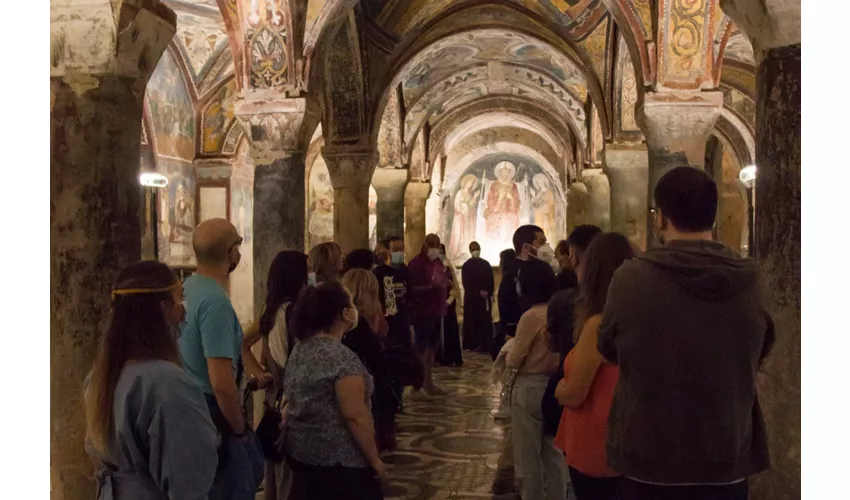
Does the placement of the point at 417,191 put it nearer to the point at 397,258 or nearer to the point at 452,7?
the point at 452,7

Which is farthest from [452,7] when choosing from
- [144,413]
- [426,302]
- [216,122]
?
[144,413]

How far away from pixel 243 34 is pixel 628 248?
6841mm

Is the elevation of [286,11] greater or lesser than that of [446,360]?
greater

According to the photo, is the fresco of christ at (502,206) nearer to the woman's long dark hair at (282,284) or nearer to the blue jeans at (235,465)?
the woman's long dark hair at (282,284)

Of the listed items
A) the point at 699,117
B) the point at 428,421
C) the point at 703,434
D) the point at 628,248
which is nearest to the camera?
the point at 703,434

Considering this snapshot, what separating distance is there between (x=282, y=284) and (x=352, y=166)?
27.3ft

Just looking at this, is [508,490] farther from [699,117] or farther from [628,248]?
[699,117]

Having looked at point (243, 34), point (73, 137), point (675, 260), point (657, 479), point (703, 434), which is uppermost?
point (243, 34)

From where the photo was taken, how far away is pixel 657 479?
2.03 metres

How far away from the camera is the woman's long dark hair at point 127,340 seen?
82.1 inches

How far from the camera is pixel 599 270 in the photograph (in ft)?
8.84

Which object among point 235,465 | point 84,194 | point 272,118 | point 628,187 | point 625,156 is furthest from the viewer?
point 625,156

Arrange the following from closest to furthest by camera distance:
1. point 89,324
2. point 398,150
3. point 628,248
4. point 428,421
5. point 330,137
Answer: point 628,248
point 89,324
point 428,421
point 330,137
point 398,150

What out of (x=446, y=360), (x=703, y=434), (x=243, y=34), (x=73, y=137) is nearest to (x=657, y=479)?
(x=703, y=434)
